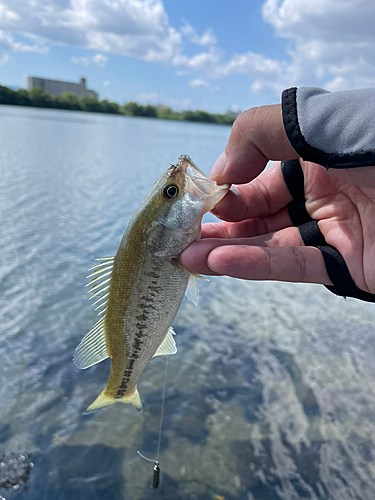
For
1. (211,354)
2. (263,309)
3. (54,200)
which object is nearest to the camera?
(211,354)

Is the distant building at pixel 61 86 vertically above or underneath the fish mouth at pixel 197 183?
above

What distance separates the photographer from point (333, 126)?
2334 mm

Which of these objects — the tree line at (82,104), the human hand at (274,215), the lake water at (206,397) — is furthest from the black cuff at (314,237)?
the tree line at (82,104)

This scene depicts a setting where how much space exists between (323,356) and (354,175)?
4.83 meters

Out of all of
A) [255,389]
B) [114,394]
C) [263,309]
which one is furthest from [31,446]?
[263,309]

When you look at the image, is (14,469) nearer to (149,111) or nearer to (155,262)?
(155,262)

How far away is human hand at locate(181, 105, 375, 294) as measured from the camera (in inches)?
108

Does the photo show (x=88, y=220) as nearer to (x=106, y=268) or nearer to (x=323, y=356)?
(x=323, y=356)

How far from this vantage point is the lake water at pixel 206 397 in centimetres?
432

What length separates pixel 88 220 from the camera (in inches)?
492

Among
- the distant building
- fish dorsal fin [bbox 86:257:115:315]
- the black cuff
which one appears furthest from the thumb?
the distant building

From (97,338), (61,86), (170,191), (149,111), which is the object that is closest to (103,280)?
(97,338)

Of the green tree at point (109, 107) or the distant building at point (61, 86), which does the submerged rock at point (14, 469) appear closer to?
the green tree at point (109, 107)

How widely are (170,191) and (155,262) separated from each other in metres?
0.61
